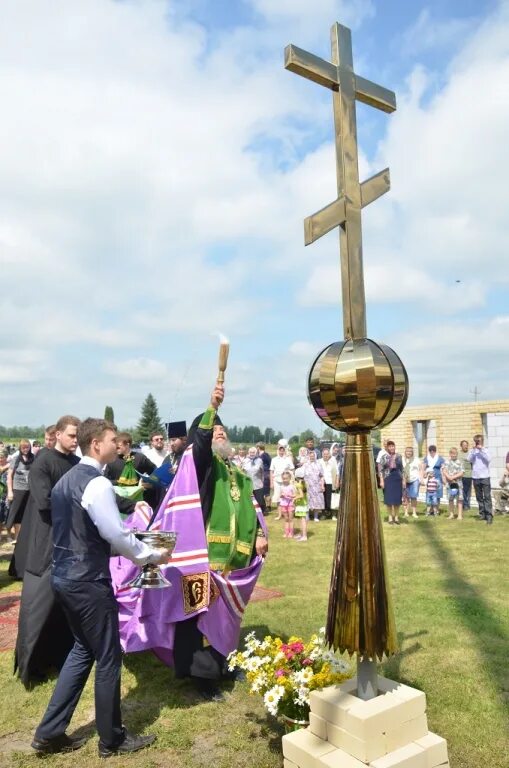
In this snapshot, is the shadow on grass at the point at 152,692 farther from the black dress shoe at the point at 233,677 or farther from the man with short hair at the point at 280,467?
the man with short hair at the point at 280,467

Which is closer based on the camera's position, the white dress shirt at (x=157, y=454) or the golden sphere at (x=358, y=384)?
the golden sphere at (x=358, y=384)

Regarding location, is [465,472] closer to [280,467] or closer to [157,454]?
[280,467]

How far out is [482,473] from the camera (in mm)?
→ 13711

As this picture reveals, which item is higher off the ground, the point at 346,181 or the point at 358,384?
the point at 346,181

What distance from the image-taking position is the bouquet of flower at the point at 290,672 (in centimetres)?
349

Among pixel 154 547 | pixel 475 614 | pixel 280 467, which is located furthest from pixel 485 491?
pixel 154 547

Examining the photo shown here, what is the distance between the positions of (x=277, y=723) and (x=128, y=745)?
3.31 feet

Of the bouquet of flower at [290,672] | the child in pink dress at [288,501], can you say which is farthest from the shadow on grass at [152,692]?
the child in pink dress at [288,501]

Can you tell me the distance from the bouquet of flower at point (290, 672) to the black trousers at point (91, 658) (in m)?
0.79

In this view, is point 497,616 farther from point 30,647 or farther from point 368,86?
point 368,86

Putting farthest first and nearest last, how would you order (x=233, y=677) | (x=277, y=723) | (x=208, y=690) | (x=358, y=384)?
(x=233, y=677) → (x=208, y=690) → (x=277, y=723) → (x=358, y=384)

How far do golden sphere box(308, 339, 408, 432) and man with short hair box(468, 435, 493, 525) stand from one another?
11516 millimetres

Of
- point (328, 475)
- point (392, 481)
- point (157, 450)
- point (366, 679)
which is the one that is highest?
point (157, 450)

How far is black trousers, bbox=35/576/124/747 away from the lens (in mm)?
3689
